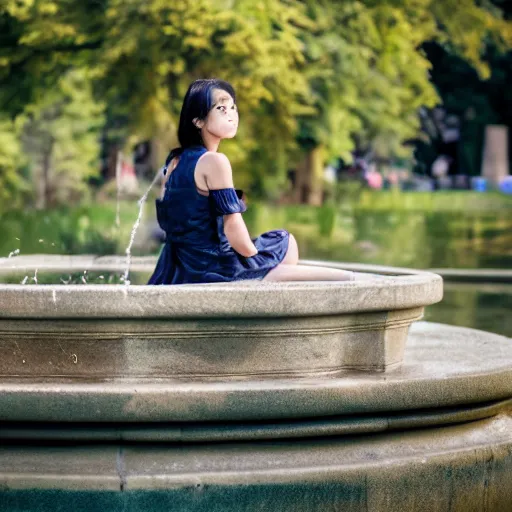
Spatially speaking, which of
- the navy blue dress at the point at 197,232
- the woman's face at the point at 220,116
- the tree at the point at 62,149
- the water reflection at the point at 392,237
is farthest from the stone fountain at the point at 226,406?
the tree at the point at 62,149

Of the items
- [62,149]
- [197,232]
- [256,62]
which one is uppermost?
[256,62]

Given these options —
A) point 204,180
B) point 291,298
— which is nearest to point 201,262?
→ point 204,180

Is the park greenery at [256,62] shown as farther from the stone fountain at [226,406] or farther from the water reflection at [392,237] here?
the stone fountain at [226,406]

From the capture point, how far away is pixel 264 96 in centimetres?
2272

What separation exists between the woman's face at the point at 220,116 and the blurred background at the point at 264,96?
7.06 metres

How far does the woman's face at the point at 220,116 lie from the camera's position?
23.2 feet

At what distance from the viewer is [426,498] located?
20.8 ft

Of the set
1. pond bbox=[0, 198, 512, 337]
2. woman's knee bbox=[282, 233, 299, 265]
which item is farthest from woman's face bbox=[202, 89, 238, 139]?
pond bbox=[0, 198, 512, 337]

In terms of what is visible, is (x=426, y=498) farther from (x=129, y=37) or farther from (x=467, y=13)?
(x=467, y=13)

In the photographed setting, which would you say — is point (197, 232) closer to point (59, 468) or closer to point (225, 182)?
point (225, 182)

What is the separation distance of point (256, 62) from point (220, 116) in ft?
51.6

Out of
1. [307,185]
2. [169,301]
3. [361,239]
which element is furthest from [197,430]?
[307,185]

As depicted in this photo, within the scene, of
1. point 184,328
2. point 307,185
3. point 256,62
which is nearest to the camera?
point 184,328

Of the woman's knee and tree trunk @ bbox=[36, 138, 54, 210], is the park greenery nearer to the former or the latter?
tree trunk @ bbox=[36, 138, 54, 210]
